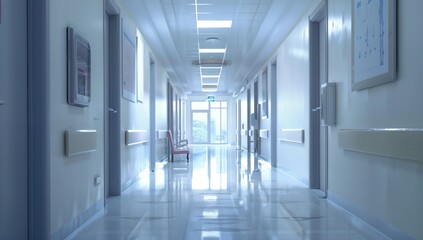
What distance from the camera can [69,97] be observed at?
3.64 meters

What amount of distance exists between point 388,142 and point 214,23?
5.69 meters

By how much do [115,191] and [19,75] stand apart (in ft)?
11.0

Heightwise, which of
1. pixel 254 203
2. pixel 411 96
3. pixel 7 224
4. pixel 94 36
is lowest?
pixel 254 203

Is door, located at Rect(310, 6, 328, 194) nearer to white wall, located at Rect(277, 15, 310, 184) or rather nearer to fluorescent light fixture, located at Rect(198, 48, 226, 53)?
white wall, located at Rect(277, 15, 310, 184)

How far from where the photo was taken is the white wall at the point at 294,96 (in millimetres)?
6945

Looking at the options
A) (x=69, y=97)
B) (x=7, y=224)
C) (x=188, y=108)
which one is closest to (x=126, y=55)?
(x=69, y=97)

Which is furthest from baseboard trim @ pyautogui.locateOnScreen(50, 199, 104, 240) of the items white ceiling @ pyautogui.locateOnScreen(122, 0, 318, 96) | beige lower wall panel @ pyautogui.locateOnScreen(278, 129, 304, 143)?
beige lower wall panel @ pyautogui.locateOnScreen(278, 129, 304, 143)

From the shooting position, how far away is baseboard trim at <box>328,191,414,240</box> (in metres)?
3.41

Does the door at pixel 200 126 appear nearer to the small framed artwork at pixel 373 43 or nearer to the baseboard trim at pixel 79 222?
the baseboard trim at pixel 79 222

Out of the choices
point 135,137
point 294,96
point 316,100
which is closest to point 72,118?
point 135,137

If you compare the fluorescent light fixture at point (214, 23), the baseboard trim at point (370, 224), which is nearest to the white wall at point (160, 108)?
the fluorescent light fixture at point (214, 23)

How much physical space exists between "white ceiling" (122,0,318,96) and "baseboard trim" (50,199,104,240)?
3.41 m

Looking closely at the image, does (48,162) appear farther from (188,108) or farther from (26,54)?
(188,108)

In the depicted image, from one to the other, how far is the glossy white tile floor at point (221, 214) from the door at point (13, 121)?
88cm
